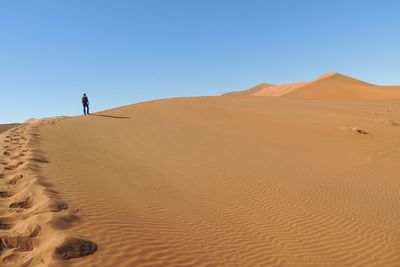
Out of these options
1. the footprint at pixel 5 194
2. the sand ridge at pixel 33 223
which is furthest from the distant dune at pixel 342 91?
the footprint at pixel 5 194

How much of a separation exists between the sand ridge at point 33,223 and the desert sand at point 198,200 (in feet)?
0.07

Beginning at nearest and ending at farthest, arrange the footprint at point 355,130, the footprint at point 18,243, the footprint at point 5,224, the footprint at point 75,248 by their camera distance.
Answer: the footprint at point 75,248 → the footprint at point 18,243 → the footprint at point 5,224 → the footprint at point 355,130

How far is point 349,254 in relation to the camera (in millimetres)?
5895

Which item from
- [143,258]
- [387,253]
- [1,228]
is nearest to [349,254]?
[387,253]

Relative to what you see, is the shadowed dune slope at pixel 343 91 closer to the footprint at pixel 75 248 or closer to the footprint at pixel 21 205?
the footprint at pixel 21 205

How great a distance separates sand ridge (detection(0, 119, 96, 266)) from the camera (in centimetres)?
461

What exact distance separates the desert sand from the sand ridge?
0.07 ft

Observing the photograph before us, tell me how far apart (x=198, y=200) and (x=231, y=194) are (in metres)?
1.03

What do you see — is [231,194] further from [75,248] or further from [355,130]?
[355,130]

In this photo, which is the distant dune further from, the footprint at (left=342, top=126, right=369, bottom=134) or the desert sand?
the desert sand

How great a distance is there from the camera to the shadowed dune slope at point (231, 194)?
5.53 m

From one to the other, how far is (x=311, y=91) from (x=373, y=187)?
53824 mm

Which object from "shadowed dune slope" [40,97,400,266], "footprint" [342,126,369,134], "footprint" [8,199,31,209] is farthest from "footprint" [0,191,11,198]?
"footprint" [342,126,369,134]

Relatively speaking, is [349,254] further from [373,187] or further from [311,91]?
[311,91]
